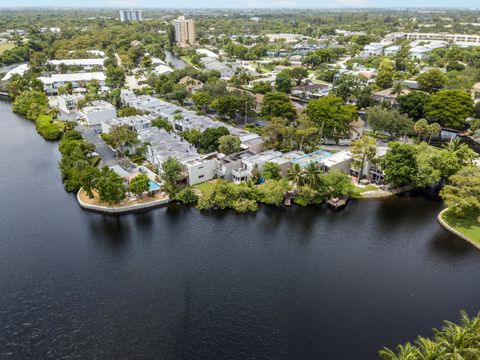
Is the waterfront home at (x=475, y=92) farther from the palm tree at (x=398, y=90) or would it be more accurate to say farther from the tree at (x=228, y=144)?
the tree at (x=228, y=144)

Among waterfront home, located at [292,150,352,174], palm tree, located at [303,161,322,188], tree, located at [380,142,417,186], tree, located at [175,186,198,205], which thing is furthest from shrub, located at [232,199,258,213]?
tree, located at [380,142,417,186]

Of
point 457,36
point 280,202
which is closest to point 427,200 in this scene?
point 280,202

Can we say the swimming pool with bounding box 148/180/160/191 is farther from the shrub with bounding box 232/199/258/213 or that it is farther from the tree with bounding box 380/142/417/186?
the tree with bounding box 380/142/417/186

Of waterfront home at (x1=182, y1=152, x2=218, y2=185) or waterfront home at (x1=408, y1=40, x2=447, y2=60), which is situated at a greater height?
waterfront home at (x1=408, y1=40, x2=447, y2=60)

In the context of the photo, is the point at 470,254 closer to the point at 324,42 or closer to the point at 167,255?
the point at 167,255

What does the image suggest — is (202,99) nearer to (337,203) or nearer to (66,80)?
(337,203)

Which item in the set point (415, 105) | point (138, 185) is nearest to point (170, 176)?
point (138, 185)

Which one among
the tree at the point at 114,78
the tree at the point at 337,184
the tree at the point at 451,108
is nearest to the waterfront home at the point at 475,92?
the tree at the point at 451,108
